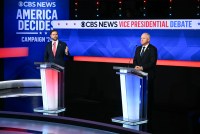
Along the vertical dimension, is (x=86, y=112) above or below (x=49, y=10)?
below

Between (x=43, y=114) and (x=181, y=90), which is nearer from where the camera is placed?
(x=43, y=114)

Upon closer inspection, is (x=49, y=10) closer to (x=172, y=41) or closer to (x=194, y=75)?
(x=172, y=41)

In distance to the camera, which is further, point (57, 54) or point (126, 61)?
point (126, 61)

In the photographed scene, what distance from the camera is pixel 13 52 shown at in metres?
9.92

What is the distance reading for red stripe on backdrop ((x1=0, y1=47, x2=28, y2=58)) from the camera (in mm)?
9790

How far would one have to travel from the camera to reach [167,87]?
772 cm

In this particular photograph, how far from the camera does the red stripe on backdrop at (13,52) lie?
32.1 feet

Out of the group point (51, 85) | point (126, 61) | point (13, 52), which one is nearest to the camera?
point (51, 85)

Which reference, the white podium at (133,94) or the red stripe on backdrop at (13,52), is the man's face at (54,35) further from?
the red stripe on backdrop at (13,52)

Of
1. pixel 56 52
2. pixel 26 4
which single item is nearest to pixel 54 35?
pixel 56 52

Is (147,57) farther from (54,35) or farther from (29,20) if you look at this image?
(29,20)

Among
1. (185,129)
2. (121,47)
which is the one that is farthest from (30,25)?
(185,129)

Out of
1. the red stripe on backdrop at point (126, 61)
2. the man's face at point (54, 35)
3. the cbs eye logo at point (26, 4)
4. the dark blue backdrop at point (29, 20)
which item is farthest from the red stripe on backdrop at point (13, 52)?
the man's face at point (54, 35)

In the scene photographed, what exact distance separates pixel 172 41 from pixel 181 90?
1256mm
